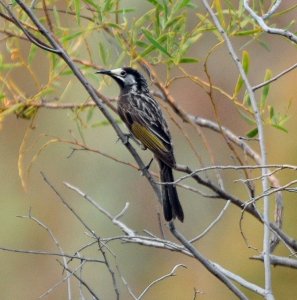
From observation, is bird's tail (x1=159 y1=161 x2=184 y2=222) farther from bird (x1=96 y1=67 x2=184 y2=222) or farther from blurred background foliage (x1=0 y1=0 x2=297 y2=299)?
blurred background foliage (x1=0 y1=0 x2=297 y2=299)

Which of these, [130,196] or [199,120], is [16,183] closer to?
[130,196]

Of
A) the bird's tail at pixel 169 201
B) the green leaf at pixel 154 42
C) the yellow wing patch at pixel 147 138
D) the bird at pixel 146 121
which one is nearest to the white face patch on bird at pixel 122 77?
the bird at pixel 146 121

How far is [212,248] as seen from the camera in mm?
8461

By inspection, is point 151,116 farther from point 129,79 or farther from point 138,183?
point 138,183

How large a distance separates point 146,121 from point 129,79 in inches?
10.7

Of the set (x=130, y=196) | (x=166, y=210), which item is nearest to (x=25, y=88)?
(x=130, y=196)

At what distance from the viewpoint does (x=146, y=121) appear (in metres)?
4.44

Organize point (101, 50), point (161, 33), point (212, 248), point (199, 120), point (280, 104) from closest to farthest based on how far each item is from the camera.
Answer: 1. point (161, 33)
2. point (101, 50)
3. point (199, 120)
4. point (280, 104)
5. point (212, 248)

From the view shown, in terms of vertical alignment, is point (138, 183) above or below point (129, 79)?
below

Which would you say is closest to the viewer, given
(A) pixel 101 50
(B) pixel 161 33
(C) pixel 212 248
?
(B) pixel 161 33

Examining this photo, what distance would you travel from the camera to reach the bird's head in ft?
14.6

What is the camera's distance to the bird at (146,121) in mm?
4025

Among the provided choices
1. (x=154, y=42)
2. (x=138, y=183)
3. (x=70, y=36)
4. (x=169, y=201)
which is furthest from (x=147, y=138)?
(x=138, y=183)

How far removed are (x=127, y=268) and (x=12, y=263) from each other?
116 cm
